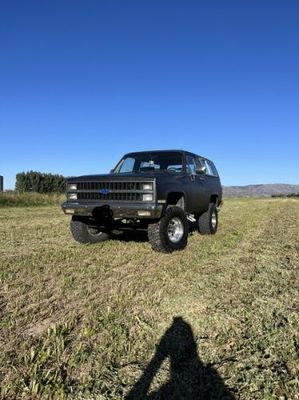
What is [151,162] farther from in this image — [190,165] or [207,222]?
[207,222]

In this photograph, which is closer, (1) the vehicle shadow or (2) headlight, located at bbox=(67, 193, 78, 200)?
(2) headlight, located at bbox=(67, 193, 78, 200)

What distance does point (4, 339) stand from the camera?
12.6ft

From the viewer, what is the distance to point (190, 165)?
10.1 metres

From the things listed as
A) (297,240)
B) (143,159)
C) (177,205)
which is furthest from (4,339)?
(297,240)

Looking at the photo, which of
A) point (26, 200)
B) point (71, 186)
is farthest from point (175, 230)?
point (26, 200)

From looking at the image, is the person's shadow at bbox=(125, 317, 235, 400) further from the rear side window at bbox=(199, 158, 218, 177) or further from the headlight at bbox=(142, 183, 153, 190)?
the rear side window at bbox=(199, 158, 218, 177)

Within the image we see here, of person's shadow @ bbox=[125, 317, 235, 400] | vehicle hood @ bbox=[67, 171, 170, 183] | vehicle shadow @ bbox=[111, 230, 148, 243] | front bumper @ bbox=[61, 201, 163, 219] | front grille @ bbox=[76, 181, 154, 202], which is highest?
→ vehicle hood @ bbox=[67, 171, 170, 183]

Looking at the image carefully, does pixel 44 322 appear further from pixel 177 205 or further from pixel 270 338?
pixel 177 205

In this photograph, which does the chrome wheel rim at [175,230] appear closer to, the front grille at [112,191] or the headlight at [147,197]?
the headlight at [147,197]

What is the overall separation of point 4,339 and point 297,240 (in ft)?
26.4

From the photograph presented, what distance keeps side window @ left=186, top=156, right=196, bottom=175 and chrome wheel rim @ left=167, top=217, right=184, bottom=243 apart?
154 centimetres

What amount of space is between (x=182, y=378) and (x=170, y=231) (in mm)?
5620

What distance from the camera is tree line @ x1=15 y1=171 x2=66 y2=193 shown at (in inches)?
1296

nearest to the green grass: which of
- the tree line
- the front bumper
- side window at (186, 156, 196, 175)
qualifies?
the tree line
